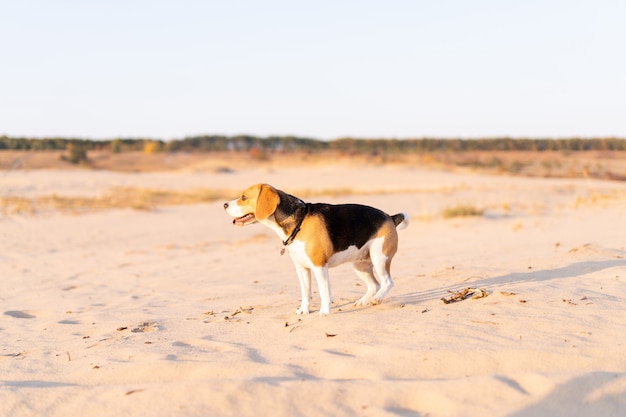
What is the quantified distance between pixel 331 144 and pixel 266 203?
257 ft

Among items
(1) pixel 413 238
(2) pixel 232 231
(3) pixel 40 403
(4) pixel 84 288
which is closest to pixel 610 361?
(3) pixel 40 403

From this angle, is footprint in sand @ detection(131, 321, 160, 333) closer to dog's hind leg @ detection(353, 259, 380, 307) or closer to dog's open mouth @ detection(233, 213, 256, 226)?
dog's open mouth @ detection(233, 213, 256, 226)

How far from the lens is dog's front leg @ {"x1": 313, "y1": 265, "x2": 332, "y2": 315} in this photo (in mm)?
7238

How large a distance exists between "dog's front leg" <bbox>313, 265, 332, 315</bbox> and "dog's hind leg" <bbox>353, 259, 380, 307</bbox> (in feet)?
1.91

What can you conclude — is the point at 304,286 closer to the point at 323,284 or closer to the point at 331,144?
the point at 323,284

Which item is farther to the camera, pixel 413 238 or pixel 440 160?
pixel 440 160

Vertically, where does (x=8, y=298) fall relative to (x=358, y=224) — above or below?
below

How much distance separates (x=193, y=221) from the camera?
22844 millimetres

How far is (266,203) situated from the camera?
24.1 feet

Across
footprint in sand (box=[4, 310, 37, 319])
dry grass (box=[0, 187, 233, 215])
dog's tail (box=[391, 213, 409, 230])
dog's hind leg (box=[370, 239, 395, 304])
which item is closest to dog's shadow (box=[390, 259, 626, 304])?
dog's hind leg (box=[370, 239, 395, 304])

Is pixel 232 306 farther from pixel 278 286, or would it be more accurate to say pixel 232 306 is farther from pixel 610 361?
pixel 610 361

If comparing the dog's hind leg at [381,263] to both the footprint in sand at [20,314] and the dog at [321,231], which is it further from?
the footprint in sand at [20,314]

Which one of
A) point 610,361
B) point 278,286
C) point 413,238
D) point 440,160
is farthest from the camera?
point 440,160

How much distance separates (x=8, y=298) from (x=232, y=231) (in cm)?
971
